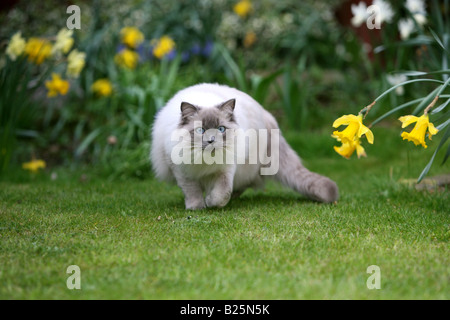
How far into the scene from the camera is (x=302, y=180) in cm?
401

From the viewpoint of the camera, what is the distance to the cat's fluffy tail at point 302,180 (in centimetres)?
388

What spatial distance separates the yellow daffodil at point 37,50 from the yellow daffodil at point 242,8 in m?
3.65

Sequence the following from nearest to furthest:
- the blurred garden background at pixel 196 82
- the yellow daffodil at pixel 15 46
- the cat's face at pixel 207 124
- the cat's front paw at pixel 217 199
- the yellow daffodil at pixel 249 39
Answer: the cat's face at pixel 207 124, the cat's front paw at pixel 217 199, the blurred garden background at pixel 196 82, the yellow daffodil at pixel 15 46, the yellow daffodil at pixel 249 39

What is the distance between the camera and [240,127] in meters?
3.63

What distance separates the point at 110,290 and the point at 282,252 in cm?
90

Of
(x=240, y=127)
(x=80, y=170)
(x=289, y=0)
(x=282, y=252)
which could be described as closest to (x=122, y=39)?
(x=80, y=170)

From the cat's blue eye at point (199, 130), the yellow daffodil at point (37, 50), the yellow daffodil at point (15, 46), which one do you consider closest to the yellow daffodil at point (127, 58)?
the yellow daffodil at point (37, 50)

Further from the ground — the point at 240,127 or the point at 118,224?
the point at 240,127

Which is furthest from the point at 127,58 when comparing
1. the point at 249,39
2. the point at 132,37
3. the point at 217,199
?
the point at 217,199

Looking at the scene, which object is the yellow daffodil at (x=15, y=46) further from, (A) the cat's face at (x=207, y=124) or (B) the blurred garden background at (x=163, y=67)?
(A) the cat's face at (x=207, y=124)

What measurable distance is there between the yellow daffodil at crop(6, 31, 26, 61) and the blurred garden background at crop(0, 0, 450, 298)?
0.02 metres

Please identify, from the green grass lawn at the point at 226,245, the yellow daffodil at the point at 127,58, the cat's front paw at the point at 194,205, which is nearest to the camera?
the green grass lawn at the point at 226,245

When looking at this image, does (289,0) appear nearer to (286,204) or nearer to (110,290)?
(286,204)

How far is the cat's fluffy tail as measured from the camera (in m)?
3.88
